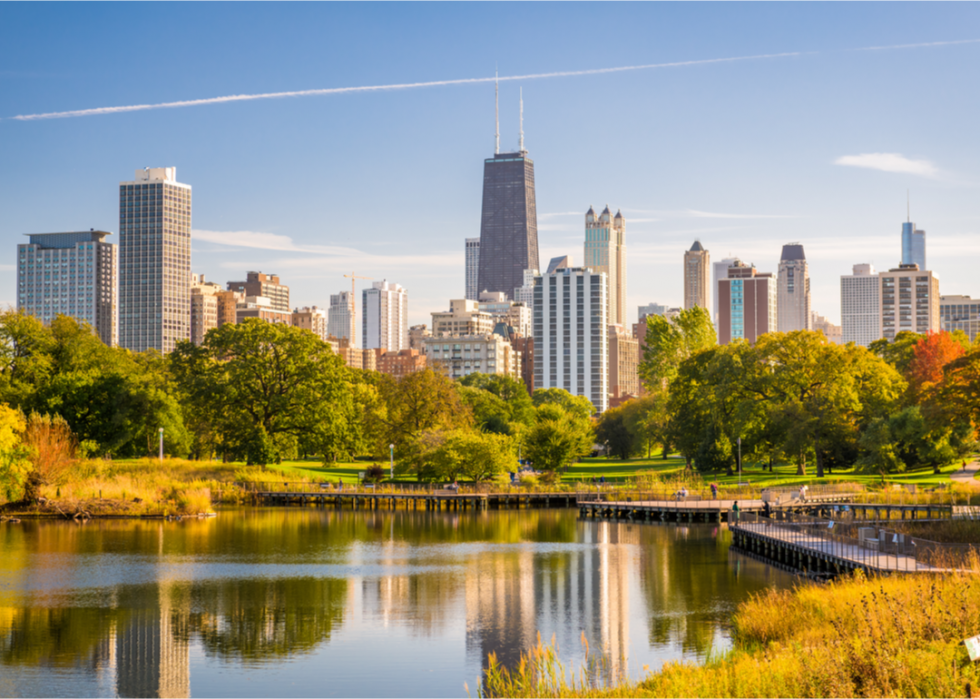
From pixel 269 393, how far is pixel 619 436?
51349mm

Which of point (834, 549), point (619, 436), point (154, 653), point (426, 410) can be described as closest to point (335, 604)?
point (154, 653)

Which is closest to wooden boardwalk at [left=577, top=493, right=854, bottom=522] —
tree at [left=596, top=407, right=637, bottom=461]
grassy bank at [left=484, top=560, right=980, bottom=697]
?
grassy bank at [left=484, top=560, right=980, bottom=697]

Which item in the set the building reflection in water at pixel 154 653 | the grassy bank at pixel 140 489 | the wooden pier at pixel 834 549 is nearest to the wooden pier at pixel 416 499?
the grassy bank at pixel 140 489

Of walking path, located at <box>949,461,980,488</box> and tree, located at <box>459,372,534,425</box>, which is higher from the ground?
tree, located at <box>459,372,534,425</box>

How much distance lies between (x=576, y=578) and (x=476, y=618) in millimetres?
8487

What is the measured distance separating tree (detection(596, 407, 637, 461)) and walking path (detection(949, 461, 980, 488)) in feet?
150

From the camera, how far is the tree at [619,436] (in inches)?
4695

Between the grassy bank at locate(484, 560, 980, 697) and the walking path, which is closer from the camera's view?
the grassy bank at locate(484, 560, 980, 697)

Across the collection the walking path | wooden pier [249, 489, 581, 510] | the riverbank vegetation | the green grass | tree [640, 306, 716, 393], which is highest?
tree [640, 306, 716, 393]

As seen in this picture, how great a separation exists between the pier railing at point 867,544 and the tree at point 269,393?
130ft

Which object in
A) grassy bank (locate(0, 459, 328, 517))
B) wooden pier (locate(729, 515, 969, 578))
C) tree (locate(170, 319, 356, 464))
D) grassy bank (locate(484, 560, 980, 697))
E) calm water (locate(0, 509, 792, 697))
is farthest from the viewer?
tree (locate(170, 319, 356, 464))

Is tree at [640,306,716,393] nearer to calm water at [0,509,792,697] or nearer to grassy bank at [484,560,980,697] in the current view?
calm water at [0,509,792,697]

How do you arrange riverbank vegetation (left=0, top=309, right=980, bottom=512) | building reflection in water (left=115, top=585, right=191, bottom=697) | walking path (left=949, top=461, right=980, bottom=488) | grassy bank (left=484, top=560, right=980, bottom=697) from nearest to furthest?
grassy bank (left=484, top=560, right=980, bottom=697)
building reflection in water (left=115, top=585, right=191, bottom=697)
walking path (left=949, top=461, right=980, bottom=488)
riverbank vegetation (left=0, top=309, right=980, bottom=512)

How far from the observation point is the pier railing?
3228 centimetres
